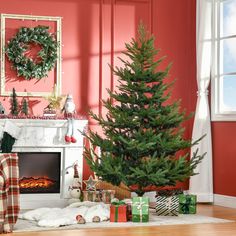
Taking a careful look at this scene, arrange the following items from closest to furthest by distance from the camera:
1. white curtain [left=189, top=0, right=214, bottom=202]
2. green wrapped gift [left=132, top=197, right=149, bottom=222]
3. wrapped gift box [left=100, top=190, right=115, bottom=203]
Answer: green wrapped gift [left=132, top=197, right=149, bottom=222] → wrapped gift box [left=100, top=190, right=115, bottom=203] → white curtain [left=189, top=0, right=214, bottom=202]

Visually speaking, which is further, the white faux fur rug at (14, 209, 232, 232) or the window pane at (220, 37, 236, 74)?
the window pane at (220, 37, 236, 74)

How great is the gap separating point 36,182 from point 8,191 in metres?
2.05

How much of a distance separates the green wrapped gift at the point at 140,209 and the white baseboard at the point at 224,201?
174 centimetres

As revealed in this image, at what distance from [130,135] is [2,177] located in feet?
4.93

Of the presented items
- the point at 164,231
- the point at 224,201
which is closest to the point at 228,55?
the point at 224,201

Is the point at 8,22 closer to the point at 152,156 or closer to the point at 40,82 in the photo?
the point at 40,82

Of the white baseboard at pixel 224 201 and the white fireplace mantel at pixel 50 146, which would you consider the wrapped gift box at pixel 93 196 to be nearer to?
the white fireplace mantel at pixel 50 146

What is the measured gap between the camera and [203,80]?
301 inches

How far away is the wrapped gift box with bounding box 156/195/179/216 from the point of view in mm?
6148

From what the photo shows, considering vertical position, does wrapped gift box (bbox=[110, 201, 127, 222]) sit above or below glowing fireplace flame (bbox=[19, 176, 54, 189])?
below

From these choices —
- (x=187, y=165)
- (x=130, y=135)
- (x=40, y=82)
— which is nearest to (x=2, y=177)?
(x=130, y=135)

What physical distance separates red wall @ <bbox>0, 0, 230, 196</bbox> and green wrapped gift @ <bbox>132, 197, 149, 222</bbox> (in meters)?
1.78

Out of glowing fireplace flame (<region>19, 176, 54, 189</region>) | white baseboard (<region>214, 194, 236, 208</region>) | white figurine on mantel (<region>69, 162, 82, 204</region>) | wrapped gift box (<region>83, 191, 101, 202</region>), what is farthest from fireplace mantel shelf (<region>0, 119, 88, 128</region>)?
white baseboard (<region>214, 194, 236, 208</region>)

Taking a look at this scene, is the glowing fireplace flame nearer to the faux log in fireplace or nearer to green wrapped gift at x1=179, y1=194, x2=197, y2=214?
the faux log in fireplace
